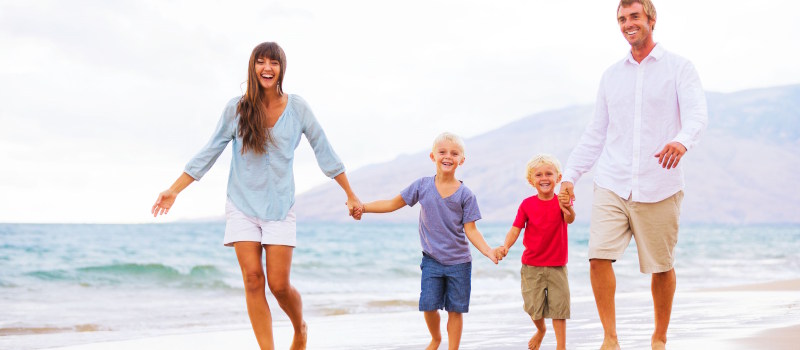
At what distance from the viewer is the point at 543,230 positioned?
5.18 m

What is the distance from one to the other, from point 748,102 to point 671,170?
18042 centimetres

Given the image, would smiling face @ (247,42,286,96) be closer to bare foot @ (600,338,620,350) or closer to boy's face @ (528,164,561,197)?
boy's face @ (528,164,561,197)

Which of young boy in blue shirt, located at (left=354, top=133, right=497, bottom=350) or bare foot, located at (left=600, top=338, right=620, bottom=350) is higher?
young boy in blue shirt, located at (left=354, top=133, right=497, bottom=350)

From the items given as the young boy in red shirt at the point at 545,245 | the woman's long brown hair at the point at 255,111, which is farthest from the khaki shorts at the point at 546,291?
the woman's long brown hair at the point at 255,111

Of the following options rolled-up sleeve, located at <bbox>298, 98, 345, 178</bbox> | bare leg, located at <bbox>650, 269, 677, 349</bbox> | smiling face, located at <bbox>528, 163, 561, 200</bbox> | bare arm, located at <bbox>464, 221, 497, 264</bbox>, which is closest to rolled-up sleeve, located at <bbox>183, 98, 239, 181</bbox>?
rolled-up sleeve, located at <bbox>298, 98, 345, 178</bbox>

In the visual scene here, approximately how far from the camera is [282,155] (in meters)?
4.98

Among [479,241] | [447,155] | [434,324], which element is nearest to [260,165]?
[447,155]

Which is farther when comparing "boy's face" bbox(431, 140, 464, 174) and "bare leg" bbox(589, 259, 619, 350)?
"boy's face" bbox(431, 140, 464, 174)

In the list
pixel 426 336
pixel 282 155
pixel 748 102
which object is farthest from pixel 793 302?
A: pixel 748 102

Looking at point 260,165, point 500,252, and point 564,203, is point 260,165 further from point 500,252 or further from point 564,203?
point 564,203

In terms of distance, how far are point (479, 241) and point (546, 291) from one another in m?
0.54

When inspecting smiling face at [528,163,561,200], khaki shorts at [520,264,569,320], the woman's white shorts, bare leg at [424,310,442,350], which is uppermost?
smiling face at [528,163,561,200]

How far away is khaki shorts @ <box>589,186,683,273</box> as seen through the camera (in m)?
4.81

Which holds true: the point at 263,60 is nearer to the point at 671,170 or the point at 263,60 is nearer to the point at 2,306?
the point at 671,170
